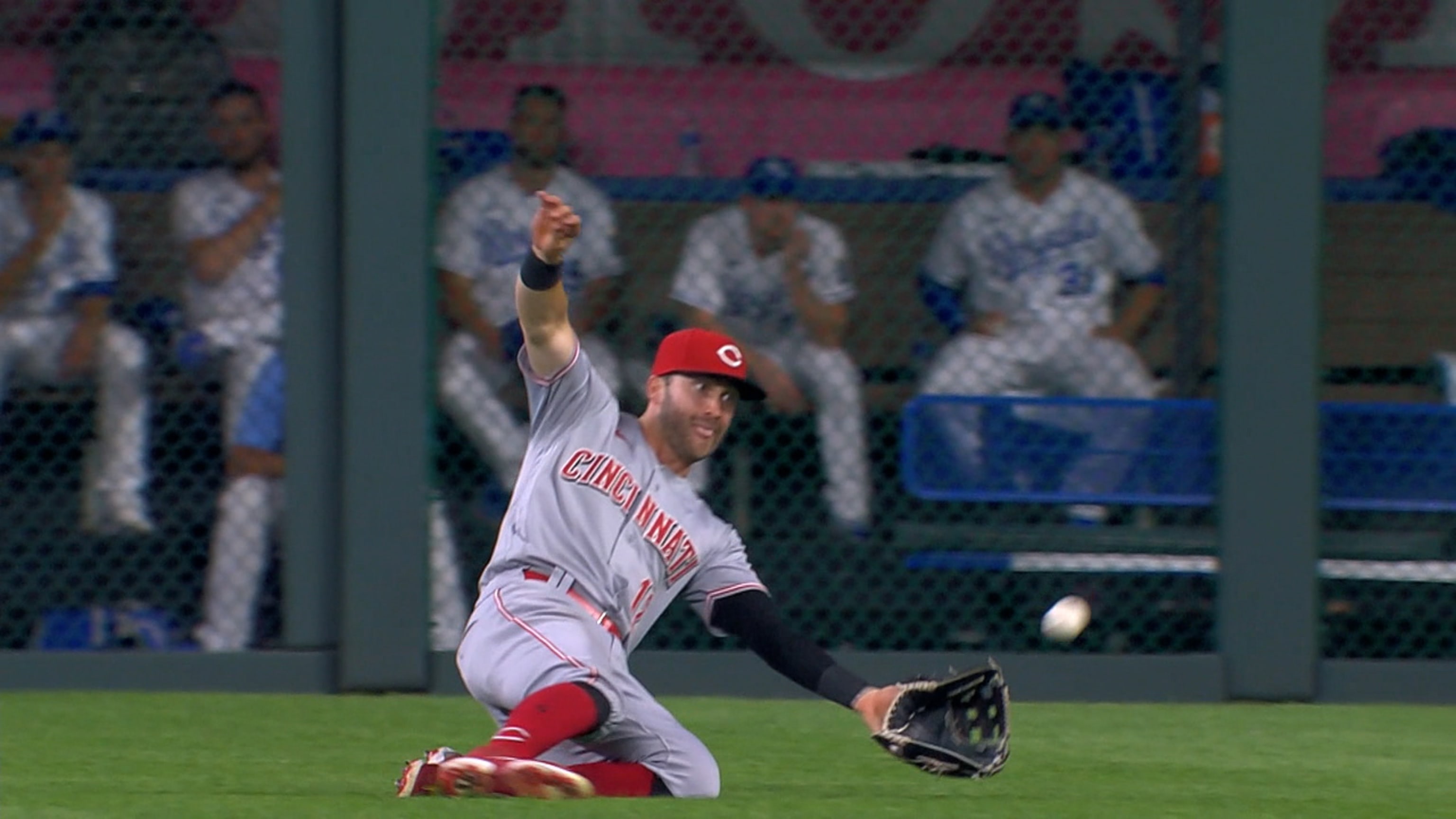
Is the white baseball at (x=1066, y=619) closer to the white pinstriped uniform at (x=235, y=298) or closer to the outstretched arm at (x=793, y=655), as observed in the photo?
the outstretched arm at (x=793, y=655)

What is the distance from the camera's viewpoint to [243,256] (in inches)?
249

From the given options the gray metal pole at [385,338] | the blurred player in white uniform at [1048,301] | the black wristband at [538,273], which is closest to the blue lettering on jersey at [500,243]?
the gray metal pole at [385,338]

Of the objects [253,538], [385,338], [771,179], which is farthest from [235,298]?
[771,179]

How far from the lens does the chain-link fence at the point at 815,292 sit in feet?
20.7

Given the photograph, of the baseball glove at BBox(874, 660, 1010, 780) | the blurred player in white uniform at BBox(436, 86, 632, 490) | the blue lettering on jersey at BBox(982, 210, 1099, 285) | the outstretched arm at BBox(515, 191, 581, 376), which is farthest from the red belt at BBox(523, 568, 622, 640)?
the blue lettering on jersey at BBox(982, 210, 1099, 285)

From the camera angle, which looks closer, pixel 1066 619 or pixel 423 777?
pixel 423 777

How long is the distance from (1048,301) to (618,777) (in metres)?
2.74

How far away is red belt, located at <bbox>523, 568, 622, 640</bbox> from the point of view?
4.27 meters

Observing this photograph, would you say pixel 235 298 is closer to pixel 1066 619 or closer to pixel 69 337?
pixel 69 337

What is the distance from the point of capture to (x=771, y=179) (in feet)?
21.1

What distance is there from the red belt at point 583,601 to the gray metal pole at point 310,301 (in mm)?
2093

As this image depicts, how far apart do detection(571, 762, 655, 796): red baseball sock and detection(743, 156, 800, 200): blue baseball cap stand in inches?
101

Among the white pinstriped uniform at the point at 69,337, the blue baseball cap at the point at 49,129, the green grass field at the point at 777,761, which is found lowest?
the green grass field at the point at 777,761

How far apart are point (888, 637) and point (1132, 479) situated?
90 cm
